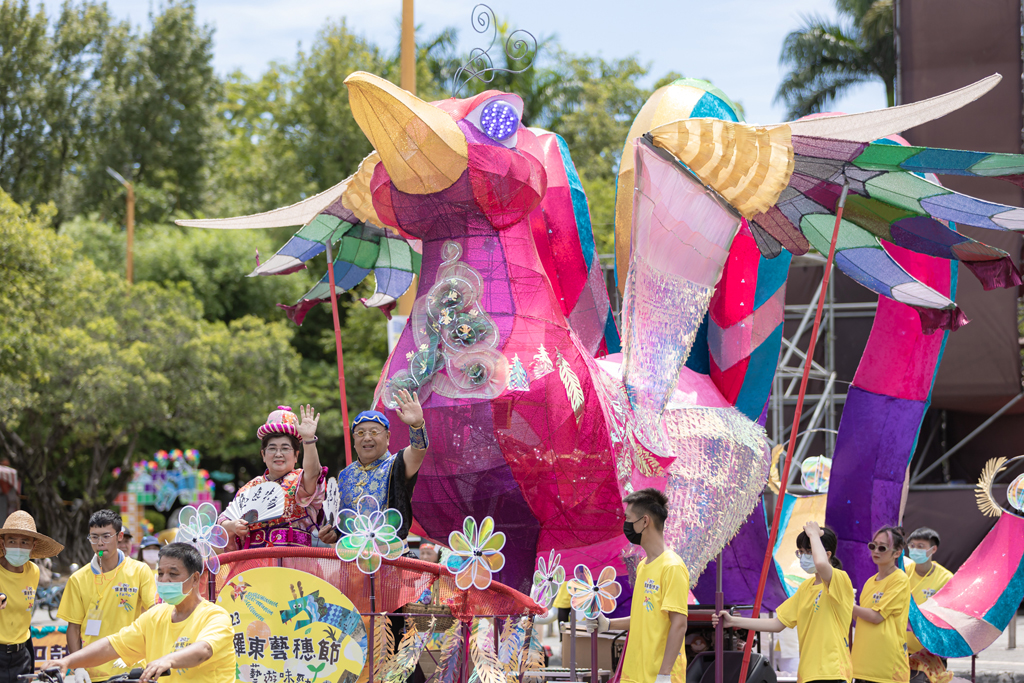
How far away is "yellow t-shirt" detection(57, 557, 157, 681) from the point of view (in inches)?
231

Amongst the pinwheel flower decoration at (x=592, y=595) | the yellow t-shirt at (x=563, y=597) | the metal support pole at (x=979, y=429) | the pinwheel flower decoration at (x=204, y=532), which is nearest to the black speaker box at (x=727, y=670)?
the yellow t-shirt at (x=563, y=597)

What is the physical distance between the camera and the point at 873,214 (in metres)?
5.86

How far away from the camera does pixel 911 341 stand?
271 inches

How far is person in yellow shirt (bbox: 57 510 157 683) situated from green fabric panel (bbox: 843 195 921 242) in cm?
410

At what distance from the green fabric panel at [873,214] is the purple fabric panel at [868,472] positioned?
1.35m

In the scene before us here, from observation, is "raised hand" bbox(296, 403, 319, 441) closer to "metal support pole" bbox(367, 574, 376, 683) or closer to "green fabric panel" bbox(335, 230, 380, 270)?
"metal support pole" bbox(367, 574, 376, 683)

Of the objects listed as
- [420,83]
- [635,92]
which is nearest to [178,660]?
[420,83]

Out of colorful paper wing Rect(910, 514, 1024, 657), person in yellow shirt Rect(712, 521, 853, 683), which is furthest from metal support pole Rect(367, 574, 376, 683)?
colorful paper wing Rect(910, 514, 1024, 657)

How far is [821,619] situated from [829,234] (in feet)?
6.75

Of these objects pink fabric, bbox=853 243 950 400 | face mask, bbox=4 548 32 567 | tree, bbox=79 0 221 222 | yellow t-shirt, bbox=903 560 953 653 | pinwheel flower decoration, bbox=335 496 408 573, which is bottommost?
yellow t-shirt, bbox=903 560 953 653

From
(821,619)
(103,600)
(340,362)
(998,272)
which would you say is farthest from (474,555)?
(998,272)

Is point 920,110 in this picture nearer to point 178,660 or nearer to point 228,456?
point 178,660

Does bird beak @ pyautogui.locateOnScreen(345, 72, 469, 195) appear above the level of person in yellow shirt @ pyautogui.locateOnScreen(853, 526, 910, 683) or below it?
above

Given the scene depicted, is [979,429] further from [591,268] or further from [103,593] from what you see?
[103,593]
